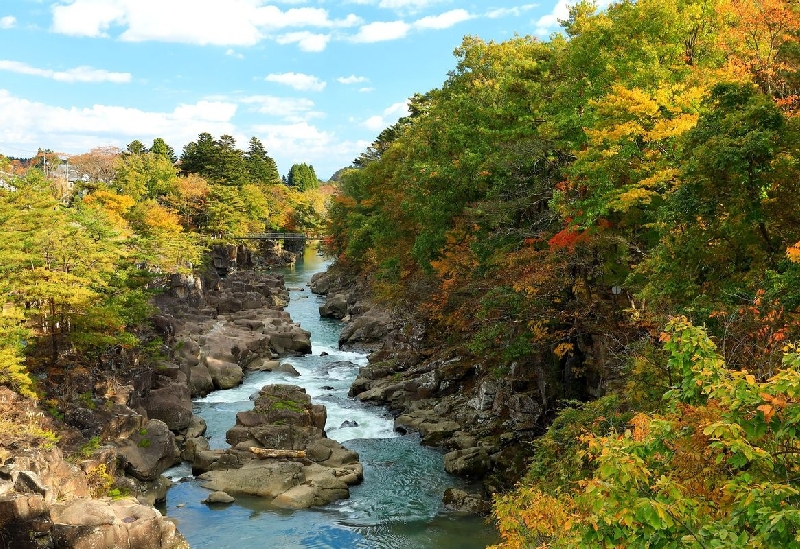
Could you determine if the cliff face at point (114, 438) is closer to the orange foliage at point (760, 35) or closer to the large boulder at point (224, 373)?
the large boulder at point (224, 373)

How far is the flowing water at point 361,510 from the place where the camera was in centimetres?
1981

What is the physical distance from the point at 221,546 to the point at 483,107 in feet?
78.8

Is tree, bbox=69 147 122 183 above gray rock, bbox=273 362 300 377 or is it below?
above

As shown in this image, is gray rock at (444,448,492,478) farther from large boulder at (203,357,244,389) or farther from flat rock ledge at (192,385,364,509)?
large boulder at (203,357,244,389)

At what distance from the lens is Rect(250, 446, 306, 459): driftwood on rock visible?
2547 centimetres

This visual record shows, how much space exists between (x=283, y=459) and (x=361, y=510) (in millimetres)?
4980

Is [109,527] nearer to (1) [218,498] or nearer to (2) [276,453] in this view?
(1) [218,498]

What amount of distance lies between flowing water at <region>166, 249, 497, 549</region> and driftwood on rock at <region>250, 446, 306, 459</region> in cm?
262

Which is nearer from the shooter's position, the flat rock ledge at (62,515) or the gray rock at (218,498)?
the flat rock ledge at (62,515)

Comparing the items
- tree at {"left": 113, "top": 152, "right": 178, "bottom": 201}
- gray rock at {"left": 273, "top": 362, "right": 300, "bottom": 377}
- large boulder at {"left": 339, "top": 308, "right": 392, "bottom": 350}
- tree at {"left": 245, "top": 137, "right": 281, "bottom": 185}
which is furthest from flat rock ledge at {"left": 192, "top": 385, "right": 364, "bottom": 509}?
tree at {"left": 245, "top": 137, "right": 281, "bottom": 185}

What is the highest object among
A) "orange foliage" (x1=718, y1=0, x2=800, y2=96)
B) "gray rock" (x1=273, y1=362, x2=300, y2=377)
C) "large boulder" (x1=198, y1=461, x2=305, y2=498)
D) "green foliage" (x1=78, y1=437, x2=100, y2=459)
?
"orange foliage" (x1=718, y1=0, x2=800, y2=96)

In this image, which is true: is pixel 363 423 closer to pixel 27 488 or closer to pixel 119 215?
pixel 27 488

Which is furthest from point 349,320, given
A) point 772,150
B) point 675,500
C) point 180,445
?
point 675,500

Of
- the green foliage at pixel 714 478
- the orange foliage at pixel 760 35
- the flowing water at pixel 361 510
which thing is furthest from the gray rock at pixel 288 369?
the green foliage at pixel 714 478
